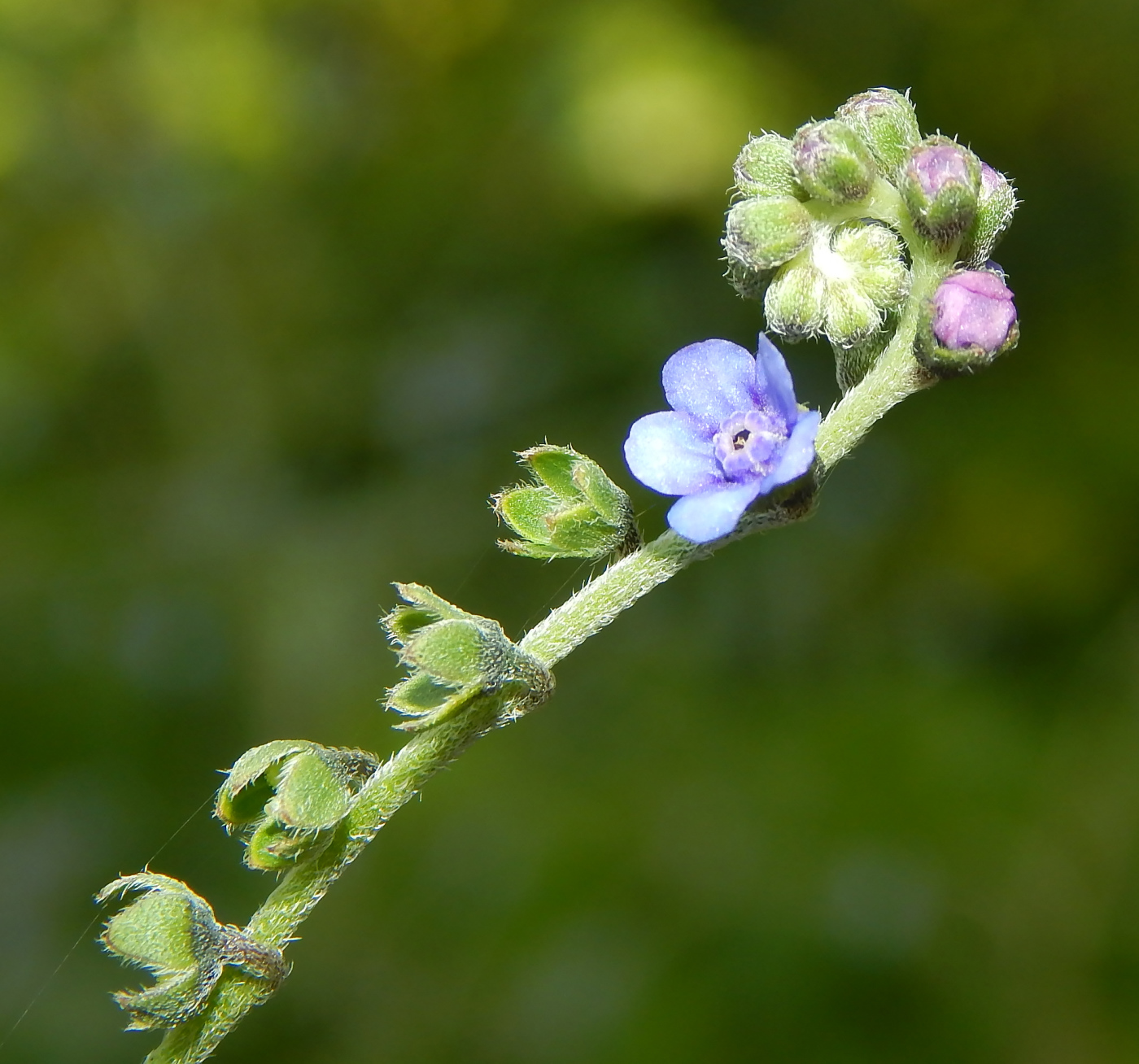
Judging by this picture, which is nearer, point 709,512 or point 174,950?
point 174,950

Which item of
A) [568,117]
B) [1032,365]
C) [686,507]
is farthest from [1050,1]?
[686,507]

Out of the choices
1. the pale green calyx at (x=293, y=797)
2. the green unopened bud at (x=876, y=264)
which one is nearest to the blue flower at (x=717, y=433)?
the green unopened bud at (x=876, y=264)

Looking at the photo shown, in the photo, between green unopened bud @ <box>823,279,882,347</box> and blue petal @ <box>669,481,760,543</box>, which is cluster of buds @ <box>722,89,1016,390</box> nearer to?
green unopened bud @ <box>823,279,882,347</box>

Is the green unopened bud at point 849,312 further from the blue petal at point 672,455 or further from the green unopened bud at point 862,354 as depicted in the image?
the blue petal at point 672,455

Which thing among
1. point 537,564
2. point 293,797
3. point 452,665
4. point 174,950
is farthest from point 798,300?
point 537,564

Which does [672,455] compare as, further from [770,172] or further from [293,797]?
[293,797]

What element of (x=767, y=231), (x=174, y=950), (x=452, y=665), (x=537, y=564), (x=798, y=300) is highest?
(x=767, y=231)

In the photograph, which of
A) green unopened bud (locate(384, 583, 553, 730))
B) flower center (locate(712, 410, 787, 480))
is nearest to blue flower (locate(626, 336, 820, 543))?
flower center (locate(712, 410, 787, 480))
